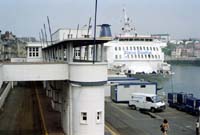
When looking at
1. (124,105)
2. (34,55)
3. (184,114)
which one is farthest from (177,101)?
(34,55)

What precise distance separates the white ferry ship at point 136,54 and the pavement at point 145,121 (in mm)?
52693

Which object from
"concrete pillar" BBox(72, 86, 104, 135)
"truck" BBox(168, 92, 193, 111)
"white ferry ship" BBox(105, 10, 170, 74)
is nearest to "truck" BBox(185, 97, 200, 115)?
"truck" BBox(168, 92, 193, 111)

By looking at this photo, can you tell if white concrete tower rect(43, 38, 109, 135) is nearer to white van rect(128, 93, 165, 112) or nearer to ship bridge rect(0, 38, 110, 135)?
ship bridge rect(0, 38, 110, 135)

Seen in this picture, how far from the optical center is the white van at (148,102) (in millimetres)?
27948

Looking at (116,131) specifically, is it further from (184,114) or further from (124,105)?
(124,105)

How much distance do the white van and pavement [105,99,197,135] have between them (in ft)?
1.67

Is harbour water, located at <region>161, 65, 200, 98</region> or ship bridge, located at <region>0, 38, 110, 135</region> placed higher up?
ship bridge, located at <region>0, 38, 110, 135</region>

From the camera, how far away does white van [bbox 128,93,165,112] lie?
2795 centimetres

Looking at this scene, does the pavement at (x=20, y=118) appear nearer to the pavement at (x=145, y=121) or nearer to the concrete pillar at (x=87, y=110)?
the concrete pillar at (x=87, y=110)

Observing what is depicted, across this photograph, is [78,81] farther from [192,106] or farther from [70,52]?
[192,106]

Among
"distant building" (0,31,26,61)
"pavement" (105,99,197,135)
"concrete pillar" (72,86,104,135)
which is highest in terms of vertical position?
"distant building" (0,31,26,61)

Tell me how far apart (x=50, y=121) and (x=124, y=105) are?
11.4 metres

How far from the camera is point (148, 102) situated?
93.0 ft

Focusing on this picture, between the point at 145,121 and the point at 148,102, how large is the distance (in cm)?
Result: 432
